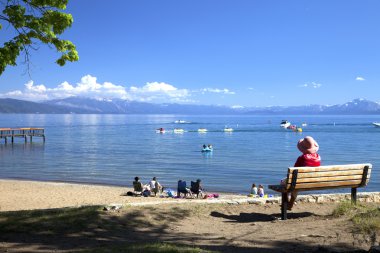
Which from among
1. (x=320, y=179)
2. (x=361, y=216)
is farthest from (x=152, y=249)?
(x=320, y=179)

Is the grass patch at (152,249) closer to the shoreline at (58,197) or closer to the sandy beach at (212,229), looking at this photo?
the sandy beach at (212,229)

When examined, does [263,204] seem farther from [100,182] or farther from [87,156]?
[87,156]

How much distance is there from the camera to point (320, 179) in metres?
7.83

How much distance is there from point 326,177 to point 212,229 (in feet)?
8.16

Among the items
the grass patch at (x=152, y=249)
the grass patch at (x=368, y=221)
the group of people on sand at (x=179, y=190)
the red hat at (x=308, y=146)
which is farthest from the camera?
the group of people on sand at (x=179, y=190)

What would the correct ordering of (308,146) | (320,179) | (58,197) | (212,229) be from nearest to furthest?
(212,229), (320,179), (308,146), (58,197)

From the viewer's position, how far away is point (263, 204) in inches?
356

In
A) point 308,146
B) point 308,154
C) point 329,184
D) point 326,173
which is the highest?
point 308,146

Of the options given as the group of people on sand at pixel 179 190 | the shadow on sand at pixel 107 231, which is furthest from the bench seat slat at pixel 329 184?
the group of people on sand at pixel 179 190

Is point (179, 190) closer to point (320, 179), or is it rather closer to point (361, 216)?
point (320, 179)

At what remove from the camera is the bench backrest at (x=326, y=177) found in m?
7.54

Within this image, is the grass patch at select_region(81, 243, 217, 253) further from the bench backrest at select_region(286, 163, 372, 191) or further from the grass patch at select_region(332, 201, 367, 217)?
the grass patch at select_region(332, 201, 367, 217)

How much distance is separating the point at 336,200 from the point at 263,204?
181 cm

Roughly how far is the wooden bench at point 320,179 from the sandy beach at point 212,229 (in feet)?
1.85
